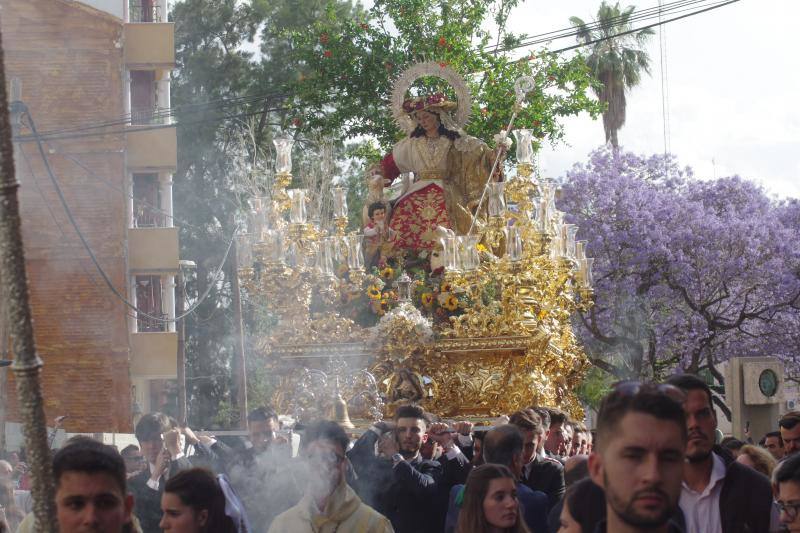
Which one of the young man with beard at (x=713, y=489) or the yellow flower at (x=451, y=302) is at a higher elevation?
the yellow flower at (x=451, y=302)

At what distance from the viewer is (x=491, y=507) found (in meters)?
6.41

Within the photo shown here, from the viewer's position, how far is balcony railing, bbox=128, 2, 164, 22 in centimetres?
2956

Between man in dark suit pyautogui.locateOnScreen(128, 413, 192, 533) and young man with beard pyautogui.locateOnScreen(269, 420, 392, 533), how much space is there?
1022 millimetres

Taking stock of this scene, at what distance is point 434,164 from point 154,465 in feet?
29.2

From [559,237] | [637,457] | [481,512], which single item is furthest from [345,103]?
[637,457]

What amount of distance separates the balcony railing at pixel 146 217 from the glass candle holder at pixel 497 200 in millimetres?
13156

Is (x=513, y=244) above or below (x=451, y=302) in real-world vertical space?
above

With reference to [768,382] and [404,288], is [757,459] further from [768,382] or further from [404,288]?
[768,382]

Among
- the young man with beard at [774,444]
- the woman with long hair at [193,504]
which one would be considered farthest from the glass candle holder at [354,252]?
the woman with long hair at [193,504]

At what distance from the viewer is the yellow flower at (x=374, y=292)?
1498 cm

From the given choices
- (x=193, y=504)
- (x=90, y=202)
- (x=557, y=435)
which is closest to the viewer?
(x=193, y=504)

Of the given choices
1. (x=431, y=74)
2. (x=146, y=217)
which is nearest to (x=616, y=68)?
(x=146, y=217)

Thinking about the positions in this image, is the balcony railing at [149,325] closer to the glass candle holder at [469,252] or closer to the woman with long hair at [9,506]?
the glass candle holder at [469,252]

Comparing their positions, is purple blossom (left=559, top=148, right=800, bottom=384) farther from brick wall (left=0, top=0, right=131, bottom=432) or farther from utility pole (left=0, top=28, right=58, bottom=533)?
utility pole (left=0, top=28, right=58, bottom=533)
